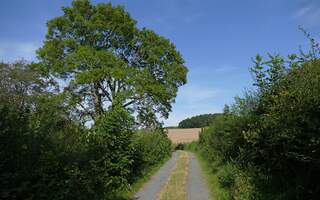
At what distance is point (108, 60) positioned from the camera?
27.1m

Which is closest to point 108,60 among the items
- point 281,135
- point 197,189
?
point 197,189

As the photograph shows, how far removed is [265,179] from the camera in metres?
10.5

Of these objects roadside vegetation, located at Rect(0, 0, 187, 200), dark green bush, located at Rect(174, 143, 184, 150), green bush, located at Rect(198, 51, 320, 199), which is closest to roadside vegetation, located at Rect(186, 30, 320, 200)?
green bush, located at Rect(198, 51, 320, 199)

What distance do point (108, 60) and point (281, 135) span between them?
21281 mm

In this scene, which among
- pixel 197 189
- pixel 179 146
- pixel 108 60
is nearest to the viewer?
pixel 197 189

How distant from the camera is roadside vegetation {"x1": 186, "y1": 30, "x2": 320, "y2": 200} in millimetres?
6570

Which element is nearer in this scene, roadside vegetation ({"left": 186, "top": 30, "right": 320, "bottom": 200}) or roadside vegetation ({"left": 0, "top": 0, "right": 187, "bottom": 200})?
roadside vegetation ({"left": 186, "top": 30, "right": 320, "bottom": 200})

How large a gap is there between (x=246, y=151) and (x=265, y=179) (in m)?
1.93

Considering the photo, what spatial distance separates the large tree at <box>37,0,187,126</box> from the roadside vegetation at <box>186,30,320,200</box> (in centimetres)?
1496

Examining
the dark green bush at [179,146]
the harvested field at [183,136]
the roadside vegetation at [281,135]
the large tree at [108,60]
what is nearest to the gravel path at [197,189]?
the roadside vegetation at [281,135]

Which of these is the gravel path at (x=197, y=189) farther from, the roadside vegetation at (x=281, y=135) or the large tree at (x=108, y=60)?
the large tree at (x=108, y=60)

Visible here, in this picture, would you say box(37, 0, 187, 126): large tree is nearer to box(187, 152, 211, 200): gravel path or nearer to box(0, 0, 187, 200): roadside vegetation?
box(0, 0, 187, 200): roadside vegetation

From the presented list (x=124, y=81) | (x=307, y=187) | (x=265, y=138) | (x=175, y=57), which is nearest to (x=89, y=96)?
(x=124, y=81)

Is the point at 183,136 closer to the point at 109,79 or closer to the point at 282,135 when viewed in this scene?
the point at 109,79
